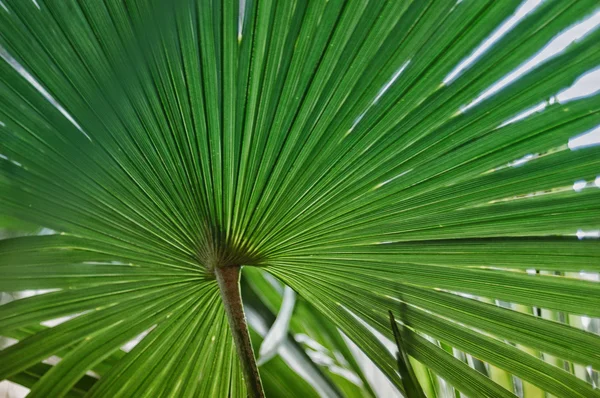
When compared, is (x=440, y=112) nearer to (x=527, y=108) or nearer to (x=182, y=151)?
(x=527, y=108)

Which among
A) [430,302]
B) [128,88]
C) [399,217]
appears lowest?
[430,302]

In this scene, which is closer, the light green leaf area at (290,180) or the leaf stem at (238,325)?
the light green leaf area at (290,180)

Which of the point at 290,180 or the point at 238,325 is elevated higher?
the point at 290,180

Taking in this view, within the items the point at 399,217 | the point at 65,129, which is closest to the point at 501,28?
the point at 399,217

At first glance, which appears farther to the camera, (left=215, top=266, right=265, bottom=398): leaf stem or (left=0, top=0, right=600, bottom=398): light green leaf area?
→ (left=215, top=266, right=265, bottom=398): leaf stem

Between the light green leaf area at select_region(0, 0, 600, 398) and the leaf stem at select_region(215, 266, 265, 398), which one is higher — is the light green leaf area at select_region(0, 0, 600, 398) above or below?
above

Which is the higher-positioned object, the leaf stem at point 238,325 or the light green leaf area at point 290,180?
the light green leaf area at point 290,180
